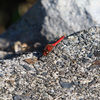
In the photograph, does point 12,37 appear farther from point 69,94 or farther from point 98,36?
point 69,94

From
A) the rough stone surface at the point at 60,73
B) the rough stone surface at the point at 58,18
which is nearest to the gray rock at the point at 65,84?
the rough stone surface at the point at 60,73

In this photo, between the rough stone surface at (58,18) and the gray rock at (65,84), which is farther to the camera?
the rough stone surface at (58,18)

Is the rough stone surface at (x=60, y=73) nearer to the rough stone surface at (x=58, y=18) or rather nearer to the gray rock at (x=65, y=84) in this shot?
the gray rock at (x=65, y=84)

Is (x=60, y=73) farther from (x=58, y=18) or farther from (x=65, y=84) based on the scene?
(x=58, y=18)

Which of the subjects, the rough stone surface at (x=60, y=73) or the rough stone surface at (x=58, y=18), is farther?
the rough stone surface at (x=58, y=18)

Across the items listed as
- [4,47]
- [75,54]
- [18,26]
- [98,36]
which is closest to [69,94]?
[75,54]

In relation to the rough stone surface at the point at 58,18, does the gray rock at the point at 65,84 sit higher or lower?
lower
